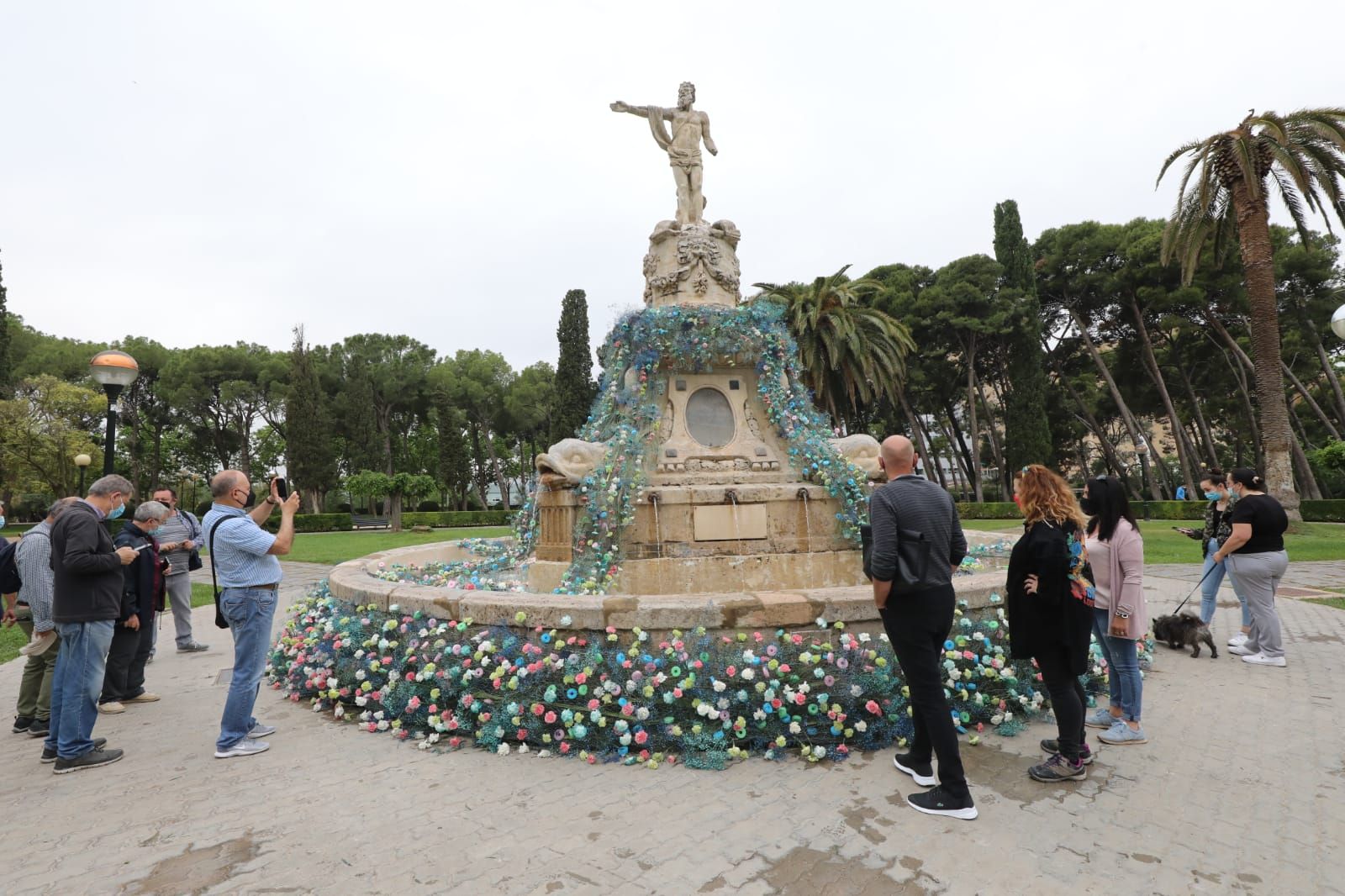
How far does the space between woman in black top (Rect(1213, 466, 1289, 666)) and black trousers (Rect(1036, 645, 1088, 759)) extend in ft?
11.0

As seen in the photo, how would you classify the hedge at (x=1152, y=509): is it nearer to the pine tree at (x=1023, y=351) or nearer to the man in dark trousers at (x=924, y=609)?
the pine tree at (x=1023, y=351)

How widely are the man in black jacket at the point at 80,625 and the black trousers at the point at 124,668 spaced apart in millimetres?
1266

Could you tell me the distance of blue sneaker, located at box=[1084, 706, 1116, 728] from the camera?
14.2ft

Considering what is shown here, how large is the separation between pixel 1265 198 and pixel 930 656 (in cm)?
1919

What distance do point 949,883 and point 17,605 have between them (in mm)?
6608

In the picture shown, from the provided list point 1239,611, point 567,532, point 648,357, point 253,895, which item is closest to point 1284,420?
point 1239,611

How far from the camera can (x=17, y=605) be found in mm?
5090

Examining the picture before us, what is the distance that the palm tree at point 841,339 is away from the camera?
85.1 ft

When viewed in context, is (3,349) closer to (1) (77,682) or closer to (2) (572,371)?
(2) (572,371)

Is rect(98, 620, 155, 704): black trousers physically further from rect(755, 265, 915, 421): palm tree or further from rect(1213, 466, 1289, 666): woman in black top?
rect(755, 265, 915, 421): palm tree

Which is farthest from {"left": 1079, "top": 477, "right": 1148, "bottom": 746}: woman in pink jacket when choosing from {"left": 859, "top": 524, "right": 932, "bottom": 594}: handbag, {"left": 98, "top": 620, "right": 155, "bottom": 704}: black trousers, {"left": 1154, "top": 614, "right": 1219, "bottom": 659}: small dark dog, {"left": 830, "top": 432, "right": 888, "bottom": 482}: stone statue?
{"left": 98, "top": 620, "right": 155, "bottom": 704}: black trousers

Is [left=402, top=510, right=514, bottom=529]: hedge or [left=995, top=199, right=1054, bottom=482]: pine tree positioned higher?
[left=995, top=199, right=1054, bottom=482]: pine tree

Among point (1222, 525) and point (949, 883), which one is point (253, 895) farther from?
point (1222, 525)

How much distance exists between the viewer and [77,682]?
415cm
